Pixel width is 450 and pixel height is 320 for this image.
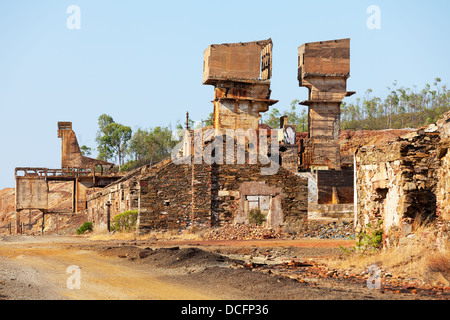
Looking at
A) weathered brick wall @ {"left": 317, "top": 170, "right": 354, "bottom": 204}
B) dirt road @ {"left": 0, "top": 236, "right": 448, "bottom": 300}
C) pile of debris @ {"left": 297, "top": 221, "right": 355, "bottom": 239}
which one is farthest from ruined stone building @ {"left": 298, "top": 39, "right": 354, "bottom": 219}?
dirt road @ {"left": 0, "top": 236, "right": 448, "bottom": 300}

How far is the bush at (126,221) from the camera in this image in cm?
2841

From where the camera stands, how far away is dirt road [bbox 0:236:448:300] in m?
9.49

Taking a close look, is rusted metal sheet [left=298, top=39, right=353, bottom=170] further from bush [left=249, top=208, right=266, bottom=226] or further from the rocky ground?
bush [left=249, top=208, right=266, bottom=226]

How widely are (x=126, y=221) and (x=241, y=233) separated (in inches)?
229

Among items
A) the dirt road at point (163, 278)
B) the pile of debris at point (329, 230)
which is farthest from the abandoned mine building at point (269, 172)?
the dirt road at point (163, 278)

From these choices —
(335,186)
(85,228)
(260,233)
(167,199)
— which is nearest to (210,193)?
(167,199)

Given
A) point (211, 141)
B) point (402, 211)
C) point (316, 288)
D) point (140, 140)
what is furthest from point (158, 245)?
point (140, 140)

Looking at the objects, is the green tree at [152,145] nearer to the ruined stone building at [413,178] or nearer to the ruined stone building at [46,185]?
the ruined stone building at [46,185]

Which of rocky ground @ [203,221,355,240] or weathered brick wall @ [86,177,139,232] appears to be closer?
rocky ground @ [203,221,355,240]

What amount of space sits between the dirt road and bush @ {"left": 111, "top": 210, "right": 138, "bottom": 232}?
9553 mm

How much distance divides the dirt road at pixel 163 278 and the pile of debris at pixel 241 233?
7.55 metres

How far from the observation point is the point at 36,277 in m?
12.6

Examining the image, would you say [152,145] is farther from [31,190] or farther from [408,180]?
[408,180]

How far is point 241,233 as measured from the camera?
26625 mm
